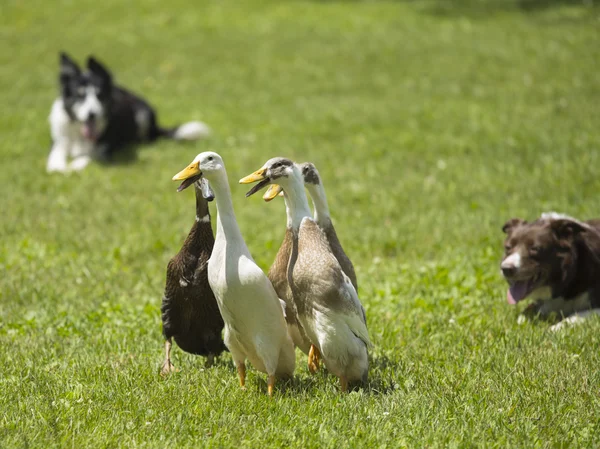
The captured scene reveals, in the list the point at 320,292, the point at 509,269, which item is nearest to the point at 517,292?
the point at 509,269

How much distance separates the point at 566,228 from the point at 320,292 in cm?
241

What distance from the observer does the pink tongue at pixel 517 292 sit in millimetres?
5336

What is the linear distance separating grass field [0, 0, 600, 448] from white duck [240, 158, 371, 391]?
0.72ft

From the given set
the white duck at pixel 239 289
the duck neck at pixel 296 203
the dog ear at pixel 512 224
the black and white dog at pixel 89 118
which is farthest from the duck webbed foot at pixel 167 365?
the black and white dog at pixel 89 118

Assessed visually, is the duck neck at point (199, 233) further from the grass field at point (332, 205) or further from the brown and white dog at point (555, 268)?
the brown and white dog at point (555, 268)

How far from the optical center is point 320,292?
12.5 ft

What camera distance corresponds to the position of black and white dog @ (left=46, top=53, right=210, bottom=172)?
1041 cm

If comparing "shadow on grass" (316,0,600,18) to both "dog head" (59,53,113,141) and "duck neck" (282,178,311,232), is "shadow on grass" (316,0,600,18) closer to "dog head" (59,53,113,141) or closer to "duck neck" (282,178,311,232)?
"dog head" (59,53,113,141)

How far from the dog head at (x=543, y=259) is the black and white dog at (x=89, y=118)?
648cm

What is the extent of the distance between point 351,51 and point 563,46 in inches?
166

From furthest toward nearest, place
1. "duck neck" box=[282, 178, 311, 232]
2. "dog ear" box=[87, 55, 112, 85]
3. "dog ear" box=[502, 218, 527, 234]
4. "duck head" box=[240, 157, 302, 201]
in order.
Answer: "dog ear" box=[87, 55, 112, 85] < "dog ear" box=[502, 218, 527, 234] < "duck neck" box=[282, 178, 311, 232] < "duck head" box=[240, 157, 302, 201]

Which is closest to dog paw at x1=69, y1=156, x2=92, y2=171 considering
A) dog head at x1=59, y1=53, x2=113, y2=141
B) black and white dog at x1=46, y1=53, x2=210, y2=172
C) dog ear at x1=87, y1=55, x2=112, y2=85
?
black and white dog at x1=46, y1=53, x2=210, y2=172

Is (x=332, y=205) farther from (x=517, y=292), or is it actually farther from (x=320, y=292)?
(x=320, y=292)

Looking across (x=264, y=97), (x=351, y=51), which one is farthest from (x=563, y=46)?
(x=264, y=97)
